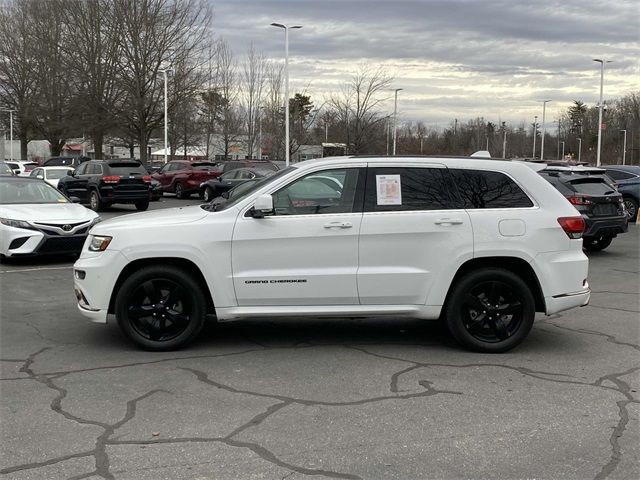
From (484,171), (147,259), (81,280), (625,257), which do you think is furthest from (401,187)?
(625,257)

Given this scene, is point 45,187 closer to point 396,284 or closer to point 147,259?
point 147,259

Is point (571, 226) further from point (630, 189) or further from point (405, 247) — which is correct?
point (630, 189)

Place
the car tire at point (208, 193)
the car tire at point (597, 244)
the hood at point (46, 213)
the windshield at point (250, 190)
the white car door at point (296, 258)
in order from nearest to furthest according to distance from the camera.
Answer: the white car door at point (296, 258), the windshield at point (250, 190), the hood at point (46, 213), the car tire at point (597, 244), the car tire at point (208, 193)

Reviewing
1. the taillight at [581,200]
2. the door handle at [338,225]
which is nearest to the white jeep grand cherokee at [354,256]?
the door handle at [338,225]

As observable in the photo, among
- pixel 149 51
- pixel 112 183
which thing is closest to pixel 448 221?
pixel 112 183

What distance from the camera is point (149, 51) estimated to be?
39156 millimetres

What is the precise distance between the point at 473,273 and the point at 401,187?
39.8 inches

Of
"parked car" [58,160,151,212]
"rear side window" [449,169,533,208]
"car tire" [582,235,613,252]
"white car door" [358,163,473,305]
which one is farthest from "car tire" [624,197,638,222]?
"white car door" [358,163,473,305]

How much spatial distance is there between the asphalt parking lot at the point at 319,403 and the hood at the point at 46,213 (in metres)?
4.12

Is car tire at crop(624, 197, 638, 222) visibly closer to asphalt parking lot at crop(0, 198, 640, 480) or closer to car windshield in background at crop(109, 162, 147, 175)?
asphalt parking lot at crop(0, 198, 640, 480)

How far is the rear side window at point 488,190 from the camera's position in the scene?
5.72m

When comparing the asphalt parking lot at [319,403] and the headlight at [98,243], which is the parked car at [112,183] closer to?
the asphalt parking lot at [319,403]

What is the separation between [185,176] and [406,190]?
2407 centimetres

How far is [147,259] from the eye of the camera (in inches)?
220
